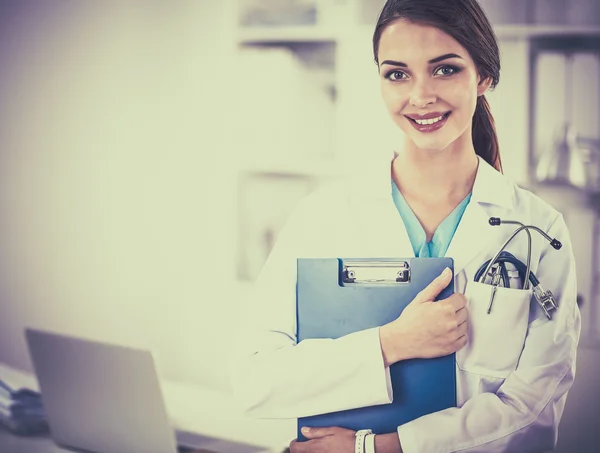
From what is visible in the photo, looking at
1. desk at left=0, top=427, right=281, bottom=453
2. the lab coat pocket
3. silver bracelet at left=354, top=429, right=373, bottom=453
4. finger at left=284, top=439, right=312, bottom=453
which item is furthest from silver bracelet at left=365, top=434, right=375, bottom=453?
desk at left=0, top=427, right=281, bottom=453

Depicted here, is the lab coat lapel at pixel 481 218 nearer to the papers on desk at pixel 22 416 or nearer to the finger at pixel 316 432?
the finger at pixel 316 432

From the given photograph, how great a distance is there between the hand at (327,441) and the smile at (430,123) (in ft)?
2.22

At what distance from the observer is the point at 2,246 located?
2.66m

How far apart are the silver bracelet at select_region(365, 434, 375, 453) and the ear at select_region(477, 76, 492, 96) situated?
78 centimetres

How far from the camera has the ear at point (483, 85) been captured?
167 cm

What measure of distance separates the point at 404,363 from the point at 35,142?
157 cm

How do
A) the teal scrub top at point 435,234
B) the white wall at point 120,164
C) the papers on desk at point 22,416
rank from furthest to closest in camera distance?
the white wall at point 120,164
the papers on desk at point 22,416
the teal scrub top at point 435,234

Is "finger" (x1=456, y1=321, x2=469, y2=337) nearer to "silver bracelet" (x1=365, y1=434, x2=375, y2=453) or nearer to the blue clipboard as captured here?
the blue clipboard

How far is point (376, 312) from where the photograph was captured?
1.66 meters

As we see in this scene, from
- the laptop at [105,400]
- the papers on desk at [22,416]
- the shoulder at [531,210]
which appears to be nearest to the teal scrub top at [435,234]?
the shoulder at [531,210]

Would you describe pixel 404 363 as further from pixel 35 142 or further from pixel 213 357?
pixel 35 142

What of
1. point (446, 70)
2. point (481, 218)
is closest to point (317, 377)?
point (481, 218)

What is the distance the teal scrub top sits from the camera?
1699 millimetres

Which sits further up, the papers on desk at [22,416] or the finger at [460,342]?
the finger at [460,342]
